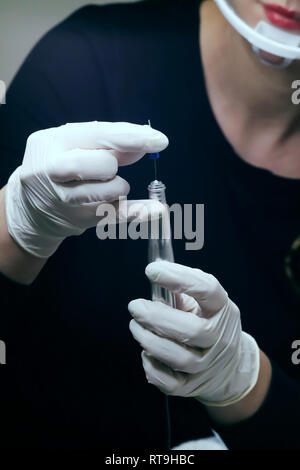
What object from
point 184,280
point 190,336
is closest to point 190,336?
point 190,336

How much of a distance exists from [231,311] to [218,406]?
0.24m

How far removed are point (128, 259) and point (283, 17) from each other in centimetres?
57

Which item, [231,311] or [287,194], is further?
[287,194]

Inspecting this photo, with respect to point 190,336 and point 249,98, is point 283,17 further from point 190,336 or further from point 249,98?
point 190,336

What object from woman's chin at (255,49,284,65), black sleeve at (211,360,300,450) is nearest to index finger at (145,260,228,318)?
black sleeve at (211,360,300,450)

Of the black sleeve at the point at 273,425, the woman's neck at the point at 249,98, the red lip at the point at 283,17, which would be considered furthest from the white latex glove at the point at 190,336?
the red lip at the point at 283,17

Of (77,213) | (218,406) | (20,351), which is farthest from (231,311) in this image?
(20,351)

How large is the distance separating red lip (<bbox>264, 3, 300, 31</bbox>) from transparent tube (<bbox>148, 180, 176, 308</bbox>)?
1.25 ft

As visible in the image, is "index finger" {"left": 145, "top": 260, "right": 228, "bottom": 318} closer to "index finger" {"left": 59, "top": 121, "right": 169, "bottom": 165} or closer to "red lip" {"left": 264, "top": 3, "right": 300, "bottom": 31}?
"index finger" {"left": 59, "top": 121, "right": 169, "bottom": 165}

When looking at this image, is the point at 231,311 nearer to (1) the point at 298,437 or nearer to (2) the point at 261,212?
(2) the point at 261,212

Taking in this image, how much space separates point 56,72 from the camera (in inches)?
38.3

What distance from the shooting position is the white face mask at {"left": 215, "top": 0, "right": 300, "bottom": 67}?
0.81 meters

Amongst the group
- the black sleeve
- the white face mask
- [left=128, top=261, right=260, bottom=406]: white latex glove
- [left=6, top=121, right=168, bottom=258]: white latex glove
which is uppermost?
the white face mask

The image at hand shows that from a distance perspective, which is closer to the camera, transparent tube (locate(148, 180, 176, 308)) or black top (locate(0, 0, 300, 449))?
transparent tube (locate(148, 180, 176, 308))
